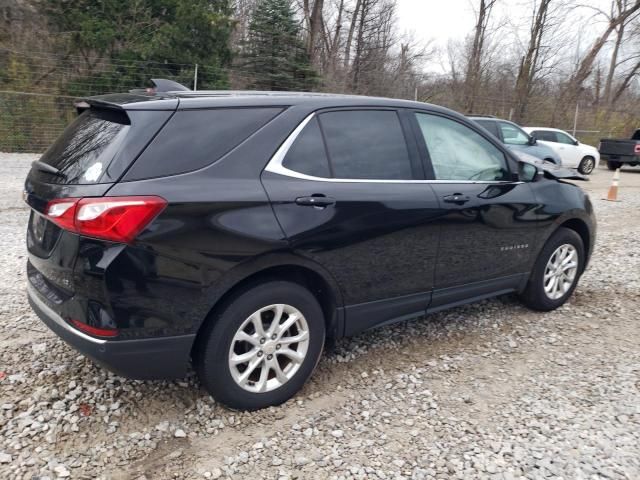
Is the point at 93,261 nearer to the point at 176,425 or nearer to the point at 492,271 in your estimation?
the point at 176,425

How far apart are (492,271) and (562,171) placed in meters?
1.44

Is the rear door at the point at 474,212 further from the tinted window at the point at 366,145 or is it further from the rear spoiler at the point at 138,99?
the rear spoiler at the point at 138,99

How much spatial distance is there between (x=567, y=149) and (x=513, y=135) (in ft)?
18.6

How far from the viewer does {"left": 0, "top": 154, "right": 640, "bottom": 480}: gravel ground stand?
2.50 metres

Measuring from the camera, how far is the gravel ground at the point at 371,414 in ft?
8.21

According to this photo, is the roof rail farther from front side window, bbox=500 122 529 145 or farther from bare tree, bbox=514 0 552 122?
bare tree, bbox=514 0 552 122

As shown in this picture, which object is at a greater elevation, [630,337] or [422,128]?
[422,128]

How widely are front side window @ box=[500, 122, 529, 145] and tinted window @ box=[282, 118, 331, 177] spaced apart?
10718 millimetres

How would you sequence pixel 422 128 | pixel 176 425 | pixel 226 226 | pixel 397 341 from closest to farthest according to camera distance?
1. pixel 226 226
2. pixel 176 425
3. pixel 422 128
4. pixel 397 341

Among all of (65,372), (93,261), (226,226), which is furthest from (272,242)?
(65,372)

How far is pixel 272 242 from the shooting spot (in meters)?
2.67

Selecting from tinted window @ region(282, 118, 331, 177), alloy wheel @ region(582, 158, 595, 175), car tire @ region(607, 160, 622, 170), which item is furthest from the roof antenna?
car tire @ region(607, 160, 622, 170)

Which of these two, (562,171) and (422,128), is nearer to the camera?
(422,128)

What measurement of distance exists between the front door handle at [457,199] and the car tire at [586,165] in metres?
16.1
